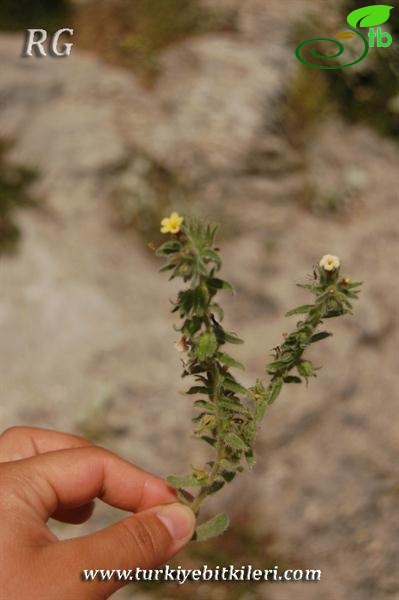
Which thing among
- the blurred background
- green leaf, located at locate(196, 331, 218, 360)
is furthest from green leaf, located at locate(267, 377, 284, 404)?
the blurred background

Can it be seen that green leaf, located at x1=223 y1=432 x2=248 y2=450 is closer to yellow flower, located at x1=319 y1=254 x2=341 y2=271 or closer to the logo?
yellow flower, located at x1=319 y1=254 x2=341 y2=271

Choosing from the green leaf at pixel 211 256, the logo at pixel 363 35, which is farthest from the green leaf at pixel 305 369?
the logo at pixel 363 35

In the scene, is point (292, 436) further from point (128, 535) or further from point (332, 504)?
point (128, 535)

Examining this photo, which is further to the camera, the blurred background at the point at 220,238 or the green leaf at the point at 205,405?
the blurred background at the point at 220,238

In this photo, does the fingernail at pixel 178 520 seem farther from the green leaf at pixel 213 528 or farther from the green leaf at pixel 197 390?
the green leaf at pixel 197 390

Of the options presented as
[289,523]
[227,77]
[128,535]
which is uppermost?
[227,77]

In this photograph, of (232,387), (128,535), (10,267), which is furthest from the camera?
(10,267)

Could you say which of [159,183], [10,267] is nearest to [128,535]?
[10,267]
